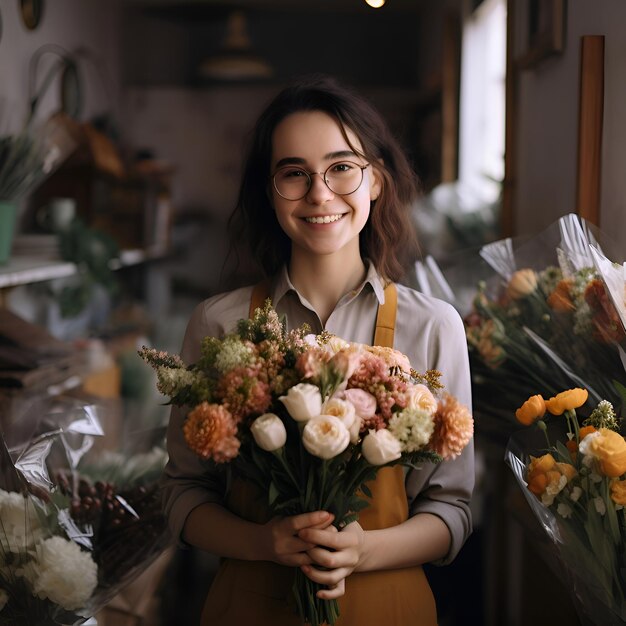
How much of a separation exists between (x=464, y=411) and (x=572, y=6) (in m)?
1.26

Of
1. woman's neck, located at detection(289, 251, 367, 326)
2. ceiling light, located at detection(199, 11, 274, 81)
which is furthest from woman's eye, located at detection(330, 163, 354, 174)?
ceiling light, located at detection(199, 11, 274, 81)

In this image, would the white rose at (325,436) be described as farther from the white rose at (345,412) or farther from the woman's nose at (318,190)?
the woman's nose at (318,190)

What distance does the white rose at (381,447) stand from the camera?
1060 mm

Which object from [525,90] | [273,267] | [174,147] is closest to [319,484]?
[273,267]

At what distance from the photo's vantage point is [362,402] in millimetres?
1079

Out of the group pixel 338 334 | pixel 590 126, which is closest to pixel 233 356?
pixel 338 334

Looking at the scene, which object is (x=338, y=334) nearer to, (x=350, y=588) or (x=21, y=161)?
(x=350, y=588)

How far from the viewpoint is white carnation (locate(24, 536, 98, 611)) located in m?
1.36

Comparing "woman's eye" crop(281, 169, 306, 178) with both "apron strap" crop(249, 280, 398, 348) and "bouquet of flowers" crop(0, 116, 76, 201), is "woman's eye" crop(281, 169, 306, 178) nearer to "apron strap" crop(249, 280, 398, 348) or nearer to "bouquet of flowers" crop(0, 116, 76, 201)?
"apron strap" crop(249, 280, 398, 348)

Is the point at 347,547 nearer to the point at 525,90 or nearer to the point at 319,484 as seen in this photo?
the point at 319,484

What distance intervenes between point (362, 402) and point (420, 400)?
8 centimetres

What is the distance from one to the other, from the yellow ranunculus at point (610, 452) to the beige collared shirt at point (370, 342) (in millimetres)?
233

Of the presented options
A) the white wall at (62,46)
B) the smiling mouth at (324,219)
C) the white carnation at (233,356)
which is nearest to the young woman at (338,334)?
the smiling mouth at (324,219)

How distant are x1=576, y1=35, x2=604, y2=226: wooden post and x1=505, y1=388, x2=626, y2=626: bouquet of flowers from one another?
0.64 metres
